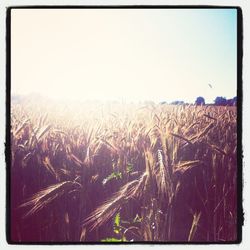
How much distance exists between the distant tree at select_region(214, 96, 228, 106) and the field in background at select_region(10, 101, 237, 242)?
0.02m

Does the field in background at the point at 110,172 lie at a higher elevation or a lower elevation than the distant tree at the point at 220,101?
lower

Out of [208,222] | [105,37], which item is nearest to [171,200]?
[208,222]

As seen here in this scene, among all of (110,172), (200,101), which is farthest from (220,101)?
(110,172)

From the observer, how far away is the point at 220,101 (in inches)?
50.0

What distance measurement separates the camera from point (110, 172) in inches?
50.1

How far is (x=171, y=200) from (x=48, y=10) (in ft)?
2.37

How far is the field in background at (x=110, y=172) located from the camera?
4.16 ft

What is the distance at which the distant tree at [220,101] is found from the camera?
1.27m

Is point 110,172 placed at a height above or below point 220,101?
below

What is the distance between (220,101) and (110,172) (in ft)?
1.36

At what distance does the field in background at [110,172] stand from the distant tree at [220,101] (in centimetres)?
2

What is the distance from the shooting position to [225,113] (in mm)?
1273

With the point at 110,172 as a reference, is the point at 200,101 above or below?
above

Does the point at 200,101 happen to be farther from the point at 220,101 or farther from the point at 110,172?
the point at 110,172
